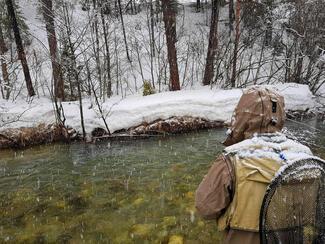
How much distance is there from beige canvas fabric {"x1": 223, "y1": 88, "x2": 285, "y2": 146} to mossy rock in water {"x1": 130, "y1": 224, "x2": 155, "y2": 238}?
327cm

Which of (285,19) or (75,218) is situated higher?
(285,19)

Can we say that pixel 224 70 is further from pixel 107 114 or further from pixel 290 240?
pixel 290 240

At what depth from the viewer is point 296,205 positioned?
2.16 m

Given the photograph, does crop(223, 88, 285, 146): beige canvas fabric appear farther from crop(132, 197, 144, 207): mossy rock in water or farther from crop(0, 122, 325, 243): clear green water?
crop(132, 197, 144, 207): mossy rock in water

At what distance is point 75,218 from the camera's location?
5.84 meters

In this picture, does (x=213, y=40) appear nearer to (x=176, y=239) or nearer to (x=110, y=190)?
(x=110, y=190)

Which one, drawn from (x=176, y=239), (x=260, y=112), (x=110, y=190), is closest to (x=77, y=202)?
(x=110, y=190)

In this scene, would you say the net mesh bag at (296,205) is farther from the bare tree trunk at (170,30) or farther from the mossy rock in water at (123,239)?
the bare tree trunk at (170,30)

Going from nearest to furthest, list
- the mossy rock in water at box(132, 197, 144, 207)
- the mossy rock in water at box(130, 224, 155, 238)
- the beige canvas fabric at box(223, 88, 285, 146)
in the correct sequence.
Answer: the beige canvas fabric at box(223, 88, 285, 146), the mossy rock in water at box(130, 224, 155, 238), the mossy rock in water at box(132, 197, 144, 207)

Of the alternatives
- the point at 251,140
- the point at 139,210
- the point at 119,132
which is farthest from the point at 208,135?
the point at 251,140

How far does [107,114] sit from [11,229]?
19.7 ft

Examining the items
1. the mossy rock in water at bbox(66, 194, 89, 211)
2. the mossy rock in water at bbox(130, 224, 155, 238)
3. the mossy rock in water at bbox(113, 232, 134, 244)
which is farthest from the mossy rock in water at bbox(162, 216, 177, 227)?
the mossy rock in water at bbox(66, 194, 89, 211)

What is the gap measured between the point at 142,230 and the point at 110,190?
6.21 ft

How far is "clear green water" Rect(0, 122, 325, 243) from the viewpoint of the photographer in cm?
530
